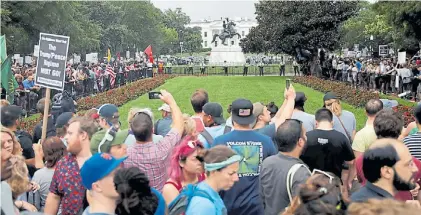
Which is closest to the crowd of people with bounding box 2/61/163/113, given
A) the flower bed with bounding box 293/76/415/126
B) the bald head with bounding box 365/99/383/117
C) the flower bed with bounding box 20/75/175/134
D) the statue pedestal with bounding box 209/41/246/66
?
the flower bed with bounding box 20/75/175/134

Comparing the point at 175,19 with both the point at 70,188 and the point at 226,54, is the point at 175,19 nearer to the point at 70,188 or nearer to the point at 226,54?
the point at 226,54

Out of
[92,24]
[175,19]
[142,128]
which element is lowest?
[142,128]

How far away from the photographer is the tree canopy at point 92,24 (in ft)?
172

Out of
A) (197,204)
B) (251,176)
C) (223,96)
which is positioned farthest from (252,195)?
(223,96)

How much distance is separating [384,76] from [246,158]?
25938 millimetres

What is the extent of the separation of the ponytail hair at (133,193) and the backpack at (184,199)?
1.72 feet

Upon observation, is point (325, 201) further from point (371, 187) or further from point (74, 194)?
point (74, 194)

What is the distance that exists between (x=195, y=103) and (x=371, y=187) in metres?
4.42

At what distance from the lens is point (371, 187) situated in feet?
15.7

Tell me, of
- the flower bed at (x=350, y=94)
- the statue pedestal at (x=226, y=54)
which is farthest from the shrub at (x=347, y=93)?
the statue pedestal at (x=226, y=54)

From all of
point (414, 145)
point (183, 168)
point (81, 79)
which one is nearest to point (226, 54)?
point (81, 79)

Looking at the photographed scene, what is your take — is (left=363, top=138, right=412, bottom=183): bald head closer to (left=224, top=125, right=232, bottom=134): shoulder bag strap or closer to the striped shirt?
the striped shirt

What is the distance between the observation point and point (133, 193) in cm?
419

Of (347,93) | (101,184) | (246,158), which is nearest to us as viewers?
(101,184)
